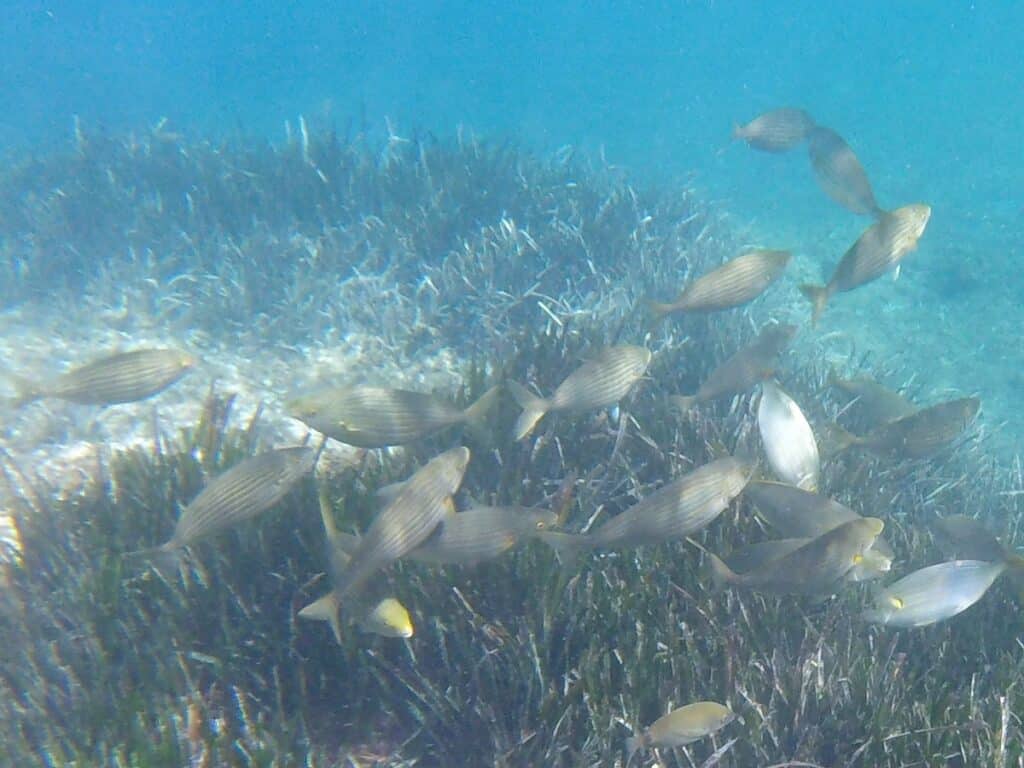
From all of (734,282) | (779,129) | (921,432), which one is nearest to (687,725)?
(921,432)

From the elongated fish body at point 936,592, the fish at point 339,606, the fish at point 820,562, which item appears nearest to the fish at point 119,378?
the fish at point 339,606

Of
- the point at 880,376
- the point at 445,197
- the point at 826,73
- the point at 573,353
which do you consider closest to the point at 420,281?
the point at 445,197

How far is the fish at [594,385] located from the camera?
14.5 feet

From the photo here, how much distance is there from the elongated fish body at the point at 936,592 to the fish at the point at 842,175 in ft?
9.75

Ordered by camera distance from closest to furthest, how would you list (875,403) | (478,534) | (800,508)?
(478,534) → (800,508) → (875,403)

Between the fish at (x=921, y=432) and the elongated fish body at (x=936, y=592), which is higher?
the fish at (x=921, y=432)

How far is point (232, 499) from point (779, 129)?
6.10 metres

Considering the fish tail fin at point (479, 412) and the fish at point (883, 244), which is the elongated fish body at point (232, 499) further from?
the fish at point (883, 244)

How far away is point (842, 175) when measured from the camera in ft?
18.0

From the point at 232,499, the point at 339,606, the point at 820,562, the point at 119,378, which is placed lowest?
the point at 820,562

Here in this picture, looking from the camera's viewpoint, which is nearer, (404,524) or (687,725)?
(687,725)

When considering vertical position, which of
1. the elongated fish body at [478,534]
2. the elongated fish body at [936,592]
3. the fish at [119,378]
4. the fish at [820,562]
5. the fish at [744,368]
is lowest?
the elongated fish body at [936,592]

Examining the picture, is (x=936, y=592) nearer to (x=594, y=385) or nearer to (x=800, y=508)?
(x=800, y=508)

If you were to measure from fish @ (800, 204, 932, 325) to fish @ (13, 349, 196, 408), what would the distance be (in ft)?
15.2
